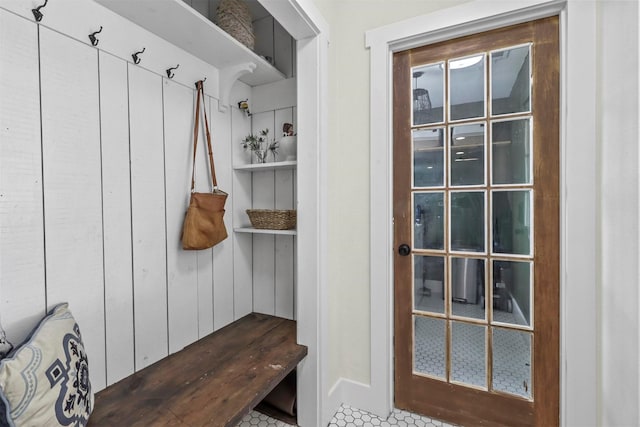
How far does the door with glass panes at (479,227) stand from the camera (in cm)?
138

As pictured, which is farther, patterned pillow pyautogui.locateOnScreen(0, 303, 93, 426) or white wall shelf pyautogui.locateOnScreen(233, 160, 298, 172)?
white wall shelf pyautogui.locateOnScreen(233, 160, 298, 172)

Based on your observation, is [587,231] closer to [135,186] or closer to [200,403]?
[200,403]

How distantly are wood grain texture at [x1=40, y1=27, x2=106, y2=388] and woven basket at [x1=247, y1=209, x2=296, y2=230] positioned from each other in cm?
73

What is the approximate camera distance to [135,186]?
4.20 feet

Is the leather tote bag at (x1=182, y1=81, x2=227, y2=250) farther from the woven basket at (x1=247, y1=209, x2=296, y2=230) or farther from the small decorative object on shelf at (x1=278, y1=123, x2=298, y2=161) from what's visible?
the small decorative object on shelf at (x1=278, y1=123, x2=298, y2=161)

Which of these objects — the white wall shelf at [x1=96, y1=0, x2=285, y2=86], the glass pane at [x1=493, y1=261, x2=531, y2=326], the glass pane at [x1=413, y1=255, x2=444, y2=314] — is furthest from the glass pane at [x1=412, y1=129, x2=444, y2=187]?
the white wall shelf at [x1=96, y1=0, x2=285, y2=86]

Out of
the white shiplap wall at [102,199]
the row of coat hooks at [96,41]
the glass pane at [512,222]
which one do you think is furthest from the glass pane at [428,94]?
the row of coat hooks at [96,41]

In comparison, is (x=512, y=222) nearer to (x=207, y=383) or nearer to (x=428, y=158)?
(x=428, y=158)

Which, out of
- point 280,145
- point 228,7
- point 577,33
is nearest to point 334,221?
point 280,145

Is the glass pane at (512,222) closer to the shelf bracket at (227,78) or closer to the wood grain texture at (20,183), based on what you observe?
the shelf bracket at (227,78)

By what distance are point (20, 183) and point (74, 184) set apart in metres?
0.15

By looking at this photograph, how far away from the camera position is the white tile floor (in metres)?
1.55

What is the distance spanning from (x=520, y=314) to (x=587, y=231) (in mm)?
469

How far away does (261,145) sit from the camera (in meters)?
1.89
